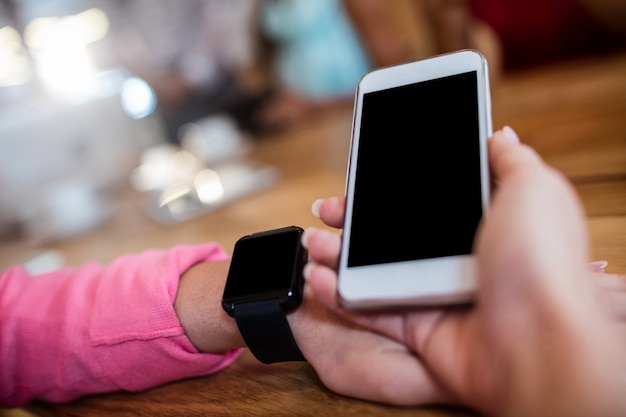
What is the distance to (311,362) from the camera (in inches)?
17.2

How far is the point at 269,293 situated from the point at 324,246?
0.07 m

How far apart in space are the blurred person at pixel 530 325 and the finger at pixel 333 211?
0.13 m

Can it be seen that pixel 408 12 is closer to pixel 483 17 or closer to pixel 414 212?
pixel 483 17

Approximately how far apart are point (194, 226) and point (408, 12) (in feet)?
4.52

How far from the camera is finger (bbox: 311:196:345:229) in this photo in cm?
46

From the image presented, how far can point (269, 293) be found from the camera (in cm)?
44

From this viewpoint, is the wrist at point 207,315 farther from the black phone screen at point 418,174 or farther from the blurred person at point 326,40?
the blurred person at point 326,40

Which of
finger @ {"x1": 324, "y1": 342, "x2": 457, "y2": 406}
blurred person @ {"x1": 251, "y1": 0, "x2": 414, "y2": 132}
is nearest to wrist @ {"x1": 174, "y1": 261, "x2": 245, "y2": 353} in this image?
finger @ {"x1": 324, "y1": 342, "x2": 457, "y2": 406}

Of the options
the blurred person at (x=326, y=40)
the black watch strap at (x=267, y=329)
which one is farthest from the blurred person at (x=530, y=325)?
the blurred person at (x=326, y=40)

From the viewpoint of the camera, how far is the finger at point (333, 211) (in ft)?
1.49

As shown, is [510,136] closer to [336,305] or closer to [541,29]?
[336,305]

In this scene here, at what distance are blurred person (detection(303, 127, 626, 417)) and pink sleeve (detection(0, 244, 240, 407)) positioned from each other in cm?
26

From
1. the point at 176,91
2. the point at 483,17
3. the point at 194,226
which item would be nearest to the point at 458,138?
the point at 194,226

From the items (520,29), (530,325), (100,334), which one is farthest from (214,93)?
(530,325)
